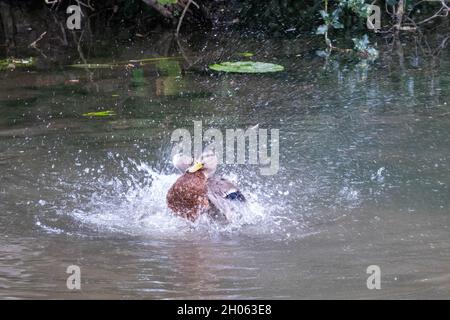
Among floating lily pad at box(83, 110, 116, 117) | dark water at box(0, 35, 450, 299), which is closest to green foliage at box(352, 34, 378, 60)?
dark water at box(0, 35, 450, 299)

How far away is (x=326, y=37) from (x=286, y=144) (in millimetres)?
3587

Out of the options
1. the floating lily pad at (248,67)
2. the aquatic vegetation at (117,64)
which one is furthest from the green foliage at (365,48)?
the aquatic vegetation at (117,64)

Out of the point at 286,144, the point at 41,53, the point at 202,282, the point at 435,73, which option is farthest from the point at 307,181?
the point at 41,53

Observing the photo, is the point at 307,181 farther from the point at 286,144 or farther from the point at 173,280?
the point at 173,280

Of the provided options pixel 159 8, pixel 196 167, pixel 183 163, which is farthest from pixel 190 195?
pixel 159 8

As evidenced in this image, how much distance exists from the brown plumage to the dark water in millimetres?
81

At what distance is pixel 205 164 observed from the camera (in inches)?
208

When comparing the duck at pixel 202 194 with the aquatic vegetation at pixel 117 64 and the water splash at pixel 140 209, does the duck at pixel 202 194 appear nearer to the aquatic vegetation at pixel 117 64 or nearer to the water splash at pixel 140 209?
the water splash at pixel 140 209

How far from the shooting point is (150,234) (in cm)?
509

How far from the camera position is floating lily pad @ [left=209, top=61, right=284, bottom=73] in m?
8.95

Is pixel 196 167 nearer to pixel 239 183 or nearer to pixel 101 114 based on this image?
pixel 239 183

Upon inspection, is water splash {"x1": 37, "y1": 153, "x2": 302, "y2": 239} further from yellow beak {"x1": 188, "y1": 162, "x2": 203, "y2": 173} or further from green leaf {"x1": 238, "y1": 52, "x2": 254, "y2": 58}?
green leaf {"x1": 238, "y1": 52, "x2": 254, "y2": 58}

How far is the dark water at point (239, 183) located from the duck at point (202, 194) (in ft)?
0.29

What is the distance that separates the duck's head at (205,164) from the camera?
527 centimetres
